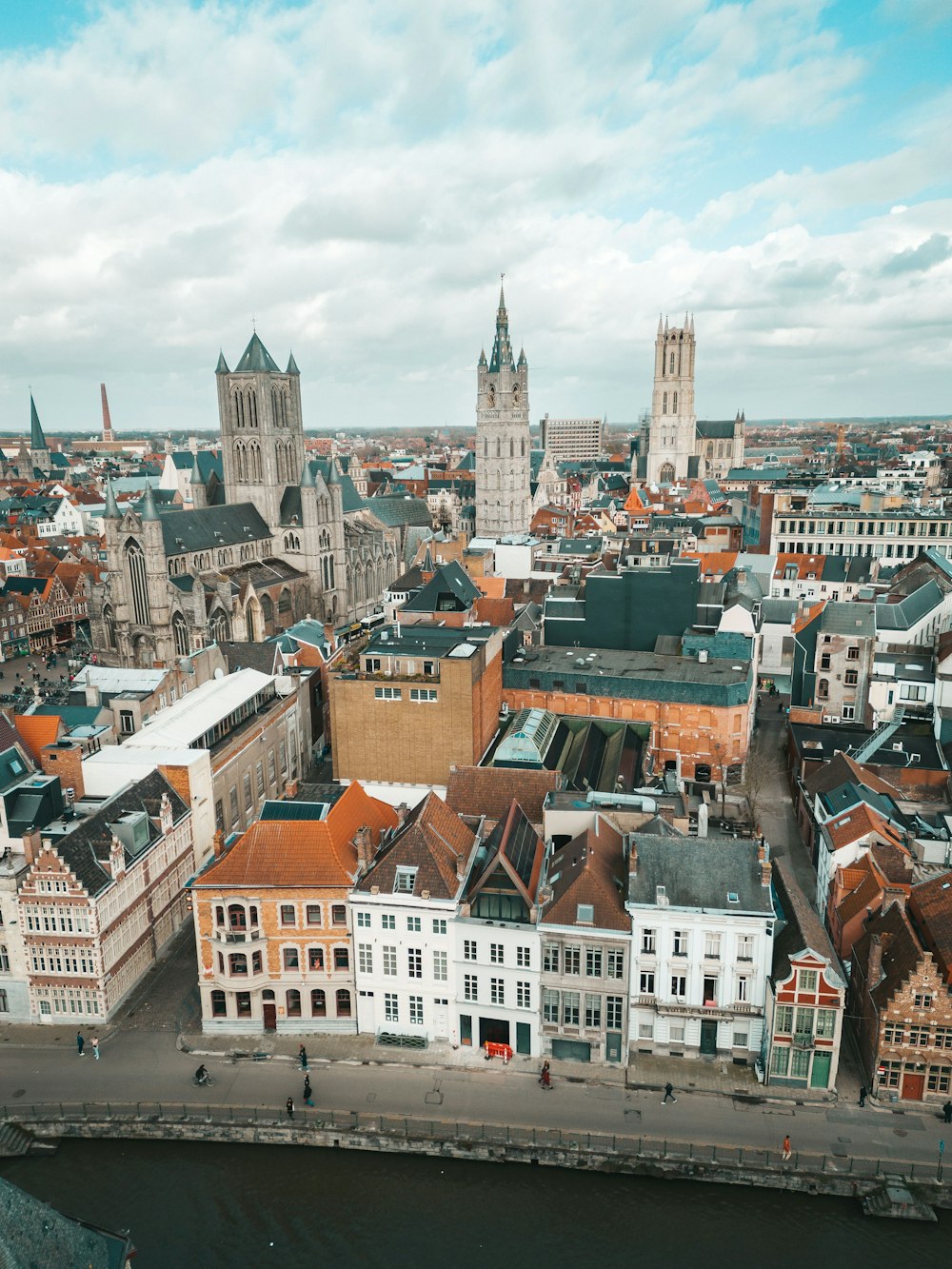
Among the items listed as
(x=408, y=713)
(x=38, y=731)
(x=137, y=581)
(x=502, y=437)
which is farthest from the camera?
(x=502, y=437)

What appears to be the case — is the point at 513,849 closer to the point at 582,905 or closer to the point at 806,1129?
the point at 582,905

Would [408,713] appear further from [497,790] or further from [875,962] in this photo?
[875,962]

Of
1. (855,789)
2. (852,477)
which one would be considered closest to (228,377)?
(855,789)

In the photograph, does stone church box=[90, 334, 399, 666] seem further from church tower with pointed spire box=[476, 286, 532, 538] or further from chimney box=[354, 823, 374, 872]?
chimney box=[354, 823, 374, 872]

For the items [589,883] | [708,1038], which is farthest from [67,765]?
[708,1038]

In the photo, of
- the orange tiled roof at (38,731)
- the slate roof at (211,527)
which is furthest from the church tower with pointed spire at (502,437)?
the orange tiled roof at (38,731)

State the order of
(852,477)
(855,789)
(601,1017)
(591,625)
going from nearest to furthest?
(601,1017)
(855,789)
(591,625)
(852,477)
